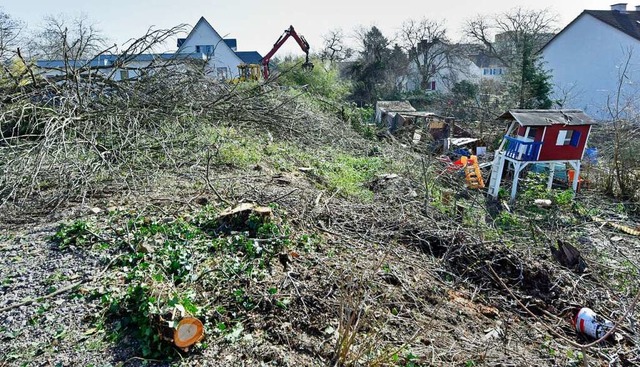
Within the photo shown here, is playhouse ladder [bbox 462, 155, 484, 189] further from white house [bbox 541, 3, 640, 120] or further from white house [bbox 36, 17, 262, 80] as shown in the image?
white house [bbox 541, 3, 640, 120]

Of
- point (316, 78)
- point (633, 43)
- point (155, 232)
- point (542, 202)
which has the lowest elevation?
point (542, 202)

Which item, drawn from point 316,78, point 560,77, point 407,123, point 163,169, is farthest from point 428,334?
point 560,77

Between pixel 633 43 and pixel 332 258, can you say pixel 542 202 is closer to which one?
pixel 332 258

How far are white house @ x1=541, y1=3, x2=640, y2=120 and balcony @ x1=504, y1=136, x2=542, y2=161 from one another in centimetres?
1075

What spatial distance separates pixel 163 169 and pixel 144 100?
1423 millimetres

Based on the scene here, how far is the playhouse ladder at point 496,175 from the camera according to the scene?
9.62m

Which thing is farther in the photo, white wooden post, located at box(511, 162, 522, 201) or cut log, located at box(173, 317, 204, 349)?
white wooden post, located at box(511, 162, 522, 201)

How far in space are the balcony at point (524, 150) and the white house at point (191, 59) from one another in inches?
275

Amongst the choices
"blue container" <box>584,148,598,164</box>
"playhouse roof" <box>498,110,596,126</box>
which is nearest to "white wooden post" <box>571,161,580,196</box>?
"playhouse roof" <box>498,110,596,126</box>

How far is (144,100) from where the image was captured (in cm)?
643

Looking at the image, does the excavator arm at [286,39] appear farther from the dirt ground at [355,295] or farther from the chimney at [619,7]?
the chimney at [619,7]

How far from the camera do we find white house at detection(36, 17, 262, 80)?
22.6 ft

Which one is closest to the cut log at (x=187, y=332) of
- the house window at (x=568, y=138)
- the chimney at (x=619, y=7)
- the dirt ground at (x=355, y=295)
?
the dirt ground at (x=355, y=295)

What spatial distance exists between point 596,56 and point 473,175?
14.8 meters
